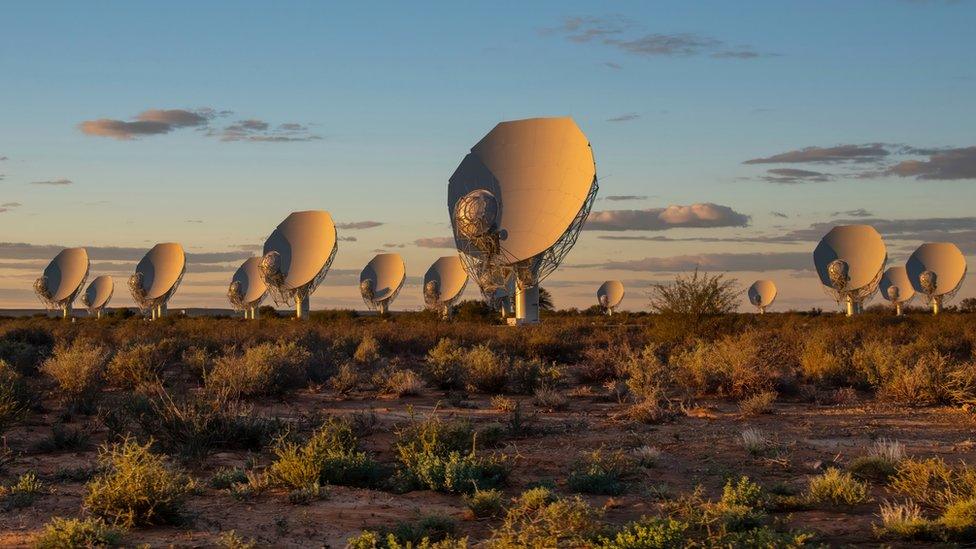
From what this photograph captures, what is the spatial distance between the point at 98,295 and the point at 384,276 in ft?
96.5

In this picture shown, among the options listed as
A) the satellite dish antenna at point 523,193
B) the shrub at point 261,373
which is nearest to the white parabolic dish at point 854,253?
the satellite dish antenna at point 523,193

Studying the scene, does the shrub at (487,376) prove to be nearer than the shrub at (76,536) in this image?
No

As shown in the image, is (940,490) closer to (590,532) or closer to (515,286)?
(590,532)

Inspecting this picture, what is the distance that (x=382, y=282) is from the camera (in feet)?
220

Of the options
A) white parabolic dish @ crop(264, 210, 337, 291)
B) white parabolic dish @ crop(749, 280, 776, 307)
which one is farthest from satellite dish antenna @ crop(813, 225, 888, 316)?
white parabolic dish @ crop(264, 210, 337, 291)

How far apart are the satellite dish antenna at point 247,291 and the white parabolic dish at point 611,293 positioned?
25.9 meters

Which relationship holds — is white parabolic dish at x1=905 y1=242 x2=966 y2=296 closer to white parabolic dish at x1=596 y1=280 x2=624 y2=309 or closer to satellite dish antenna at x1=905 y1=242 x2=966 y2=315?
satellite dish antenna at x1=905 y1=242 x2=966 y2=315

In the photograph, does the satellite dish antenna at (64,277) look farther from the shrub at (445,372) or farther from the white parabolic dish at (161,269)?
the shrub at (445,372)

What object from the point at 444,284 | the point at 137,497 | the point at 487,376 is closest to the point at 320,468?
the point at 137,497

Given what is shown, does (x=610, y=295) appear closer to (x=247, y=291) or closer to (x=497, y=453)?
(x=247, y=291)

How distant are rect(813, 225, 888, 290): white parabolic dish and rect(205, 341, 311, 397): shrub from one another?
4467 cm

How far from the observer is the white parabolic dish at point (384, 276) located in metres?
66.4

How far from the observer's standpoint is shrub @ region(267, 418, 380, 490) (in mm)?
8719

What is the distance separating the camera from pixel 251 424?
37.0ft
